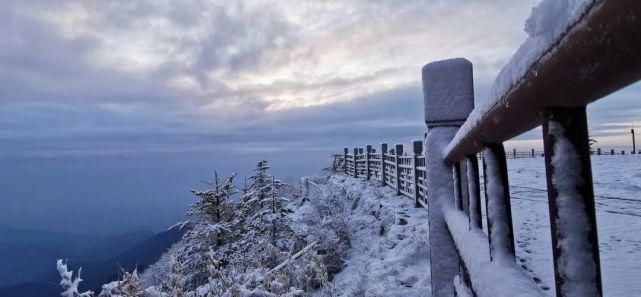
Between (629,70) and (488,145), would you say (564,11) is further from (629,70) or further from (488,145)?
(488,145)

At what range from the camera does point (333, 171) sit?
33969mm

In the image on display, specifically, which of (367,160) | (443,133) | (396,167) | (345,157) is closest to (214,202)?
(396,167)

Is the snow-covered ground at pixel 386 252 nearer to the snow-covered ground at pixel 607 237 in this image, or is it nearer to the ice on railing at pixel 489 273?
the snow-covered ground at pixel 607 237

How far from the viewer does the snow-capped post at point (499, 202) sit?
3.16ft

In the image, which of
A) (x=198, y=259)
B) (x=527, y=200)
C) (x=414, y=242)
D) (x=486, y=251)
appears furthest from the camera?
(x=198, y=259)

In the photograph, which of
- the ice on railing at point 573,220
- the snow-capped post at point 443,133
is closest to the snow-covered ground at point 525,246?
the snow-capped post at point 443,133

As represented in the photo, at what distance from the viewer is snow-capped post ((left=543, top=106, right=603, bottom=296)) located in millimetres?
564

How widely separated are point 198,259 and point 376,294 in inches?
377

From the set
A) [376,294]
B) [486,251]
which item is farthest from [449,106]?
[376,294]

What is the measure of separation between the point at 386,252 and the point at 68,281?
558 cm

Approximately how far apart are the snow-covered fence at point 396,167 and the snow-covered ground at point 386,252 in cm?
48

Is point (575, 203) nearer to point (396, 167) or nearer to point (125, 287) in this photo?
point (125, 287)

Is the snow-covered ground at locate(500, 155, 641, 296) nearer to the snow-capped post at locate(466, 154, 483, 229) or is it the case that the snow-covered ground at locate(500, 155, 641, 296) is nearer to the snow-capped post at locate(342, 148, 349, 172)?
the snow-capped post at locate(466, 154, 483, 229)

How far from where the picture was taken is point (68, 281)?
285 cm
